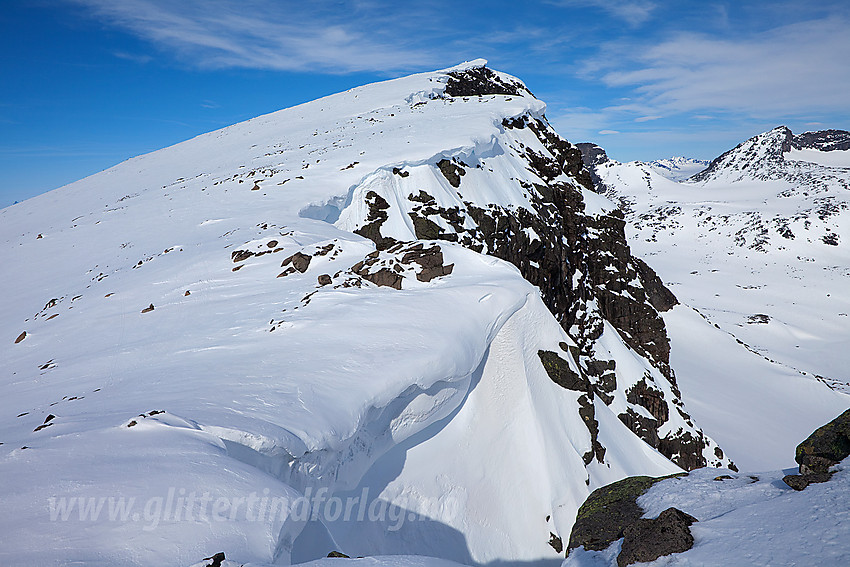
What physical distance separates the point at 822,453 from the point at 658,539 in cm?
295

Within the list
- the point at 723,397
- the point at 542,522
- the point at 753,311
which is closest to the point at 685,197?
the point at 753,311

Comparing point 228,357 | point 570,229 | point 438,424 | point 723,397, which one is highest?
point 570,229

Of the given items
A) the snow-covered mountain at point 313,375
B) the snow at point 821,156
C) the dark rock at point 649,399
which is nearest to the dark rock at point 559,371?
the snow-covered mountain at point 313,375

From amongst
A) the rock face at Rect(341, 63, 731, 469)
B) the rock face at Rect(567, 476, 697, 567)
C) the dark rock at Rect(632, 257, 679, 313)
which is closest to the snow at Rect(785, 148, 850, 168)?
the dark rock at Rect(632, 257, 679, 313)

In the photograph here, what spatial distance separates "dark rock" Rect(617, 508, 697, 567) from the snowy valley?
147 mm

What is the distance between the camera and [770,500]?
5.63 meters

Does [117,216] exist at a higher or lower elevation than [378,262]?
higher

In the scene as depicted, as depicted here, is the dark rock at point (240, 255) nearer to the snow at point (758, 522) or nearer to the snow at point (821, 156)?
the snow at point (758, 522)

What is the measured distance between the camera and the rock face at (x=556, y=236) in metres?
20.3

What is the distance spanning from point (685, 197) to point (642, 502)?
181 metres

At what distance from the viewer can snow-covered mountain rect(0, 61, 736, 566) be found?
17.1 ft

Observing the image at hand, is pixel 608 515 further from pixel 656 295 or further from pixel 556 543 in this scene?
pixel 656 295

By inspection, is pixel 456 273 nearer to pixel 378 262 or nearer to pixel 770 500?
pixel 378 262

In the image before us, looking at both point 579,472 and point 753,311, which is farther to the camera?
point 753,311
